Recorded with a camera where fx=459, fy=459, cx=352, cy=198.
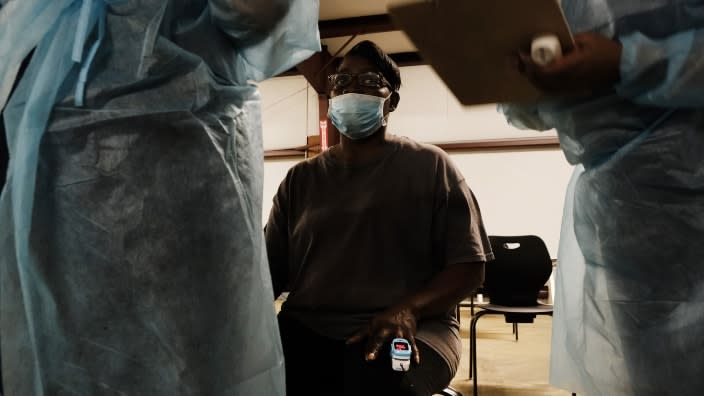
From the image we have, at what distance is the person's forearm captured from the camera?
109cm

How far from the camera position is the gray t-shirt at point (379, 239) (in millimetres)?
1156

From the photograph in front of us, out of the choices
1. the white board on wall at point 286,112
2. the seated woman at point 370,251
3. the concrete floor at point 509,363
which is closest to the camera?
the seated woman at point 370,251

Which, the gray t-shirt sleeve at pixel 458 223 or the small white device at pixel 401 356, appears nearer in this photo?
the small white device at pixel 401 356

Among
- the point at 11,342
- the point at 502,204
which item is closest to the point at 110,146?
the point at 11,342

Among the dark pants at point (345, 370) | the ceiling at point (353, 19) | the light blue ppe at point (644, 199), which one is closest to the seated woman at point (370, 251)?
the dark pants at point (345, 370)

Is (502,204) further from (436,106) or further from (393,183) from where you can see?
(393,183)

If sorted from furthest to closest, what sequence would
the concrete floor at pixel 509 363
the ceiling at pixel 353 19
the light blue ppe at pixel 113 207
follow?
Result: the ceiling at pixel 353 19 < the concrete floor at pixel 509 363 < the light blue ppe at pixel 113 207

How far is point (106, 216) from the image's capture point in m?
0.59

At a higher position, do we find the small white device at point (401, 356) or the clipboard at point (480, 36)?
the clipboard at point (480, 36)

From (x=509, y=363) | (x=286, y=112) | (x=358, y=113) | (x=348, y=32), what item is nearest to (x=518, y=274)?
(x=509, y=363)

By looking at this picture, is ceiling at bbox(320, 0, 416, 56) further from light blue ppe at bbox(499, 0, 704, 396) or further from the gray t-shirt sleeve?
light blue ppe at bbox(499, 0, 704, 396)

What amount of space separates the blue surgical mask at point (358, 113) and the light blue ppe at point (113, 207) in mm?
677

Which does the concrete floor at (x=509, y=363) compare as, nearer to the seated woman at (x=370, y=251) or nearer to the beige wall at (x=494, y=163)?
the seated woman at (x=370, y=251)

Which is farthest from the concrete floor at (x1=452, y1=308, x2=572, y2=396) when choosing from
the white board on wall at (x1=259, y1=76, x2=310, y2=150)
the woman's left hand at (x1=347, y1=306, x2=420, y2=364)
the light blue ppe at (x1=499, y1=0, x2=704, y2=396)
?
the white board on wall at (x1=259, y1=76, x2=310, y2=150)
